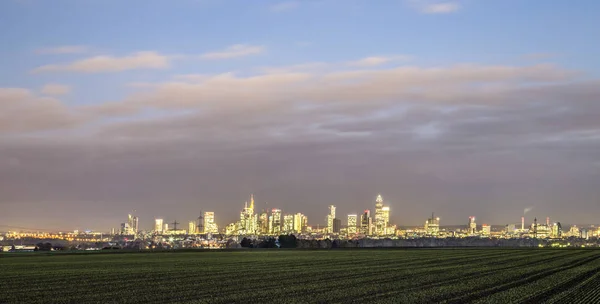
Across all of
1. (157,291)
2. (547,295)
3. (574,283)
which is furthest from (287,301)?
(574,283)

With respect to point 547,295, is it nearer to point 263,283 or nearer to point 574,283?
point 574,283

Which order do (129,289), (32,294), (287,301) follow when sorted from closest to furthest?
(287,301)
(32,294)
(129,289)

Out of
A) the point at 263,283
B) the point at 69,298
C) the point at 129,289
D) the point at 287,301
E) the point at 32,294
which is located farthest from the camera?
the point at 263,283

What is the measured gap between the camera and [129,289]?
48625 millimetres

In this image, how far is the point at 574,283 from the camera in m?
55.8

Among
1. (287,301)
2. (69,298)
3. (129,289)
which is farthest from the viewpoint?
(129,289)

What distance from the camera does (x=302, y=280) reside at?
56.3 meters

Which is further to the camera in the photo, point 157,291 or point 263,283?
point 263,283

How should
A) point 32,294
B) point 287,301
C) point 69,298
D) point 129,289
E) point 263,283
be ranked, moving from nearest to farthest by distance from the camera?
point 287,301
point 69,298
point 32,294
point 129,289
point 263,283

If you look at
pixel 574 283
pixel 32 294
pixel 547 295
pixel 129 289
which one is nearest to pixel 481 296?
pixel 547 295

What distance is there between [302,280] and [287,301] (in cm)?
1669

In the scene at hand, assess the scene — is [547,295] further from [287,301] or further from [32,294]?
[32,294]

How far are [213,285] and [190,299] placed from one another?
1046cm

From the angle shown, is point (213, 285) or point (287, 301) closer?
point (287, 301)
